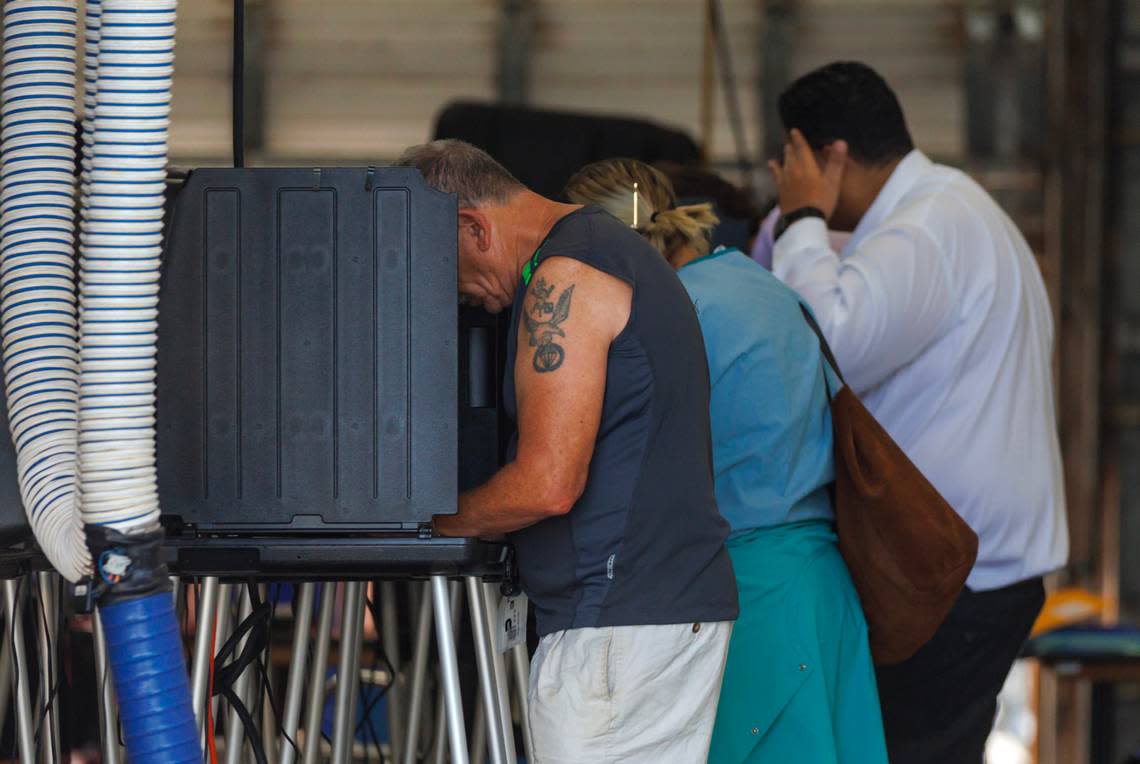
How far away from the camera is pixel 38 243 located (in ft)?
4.15

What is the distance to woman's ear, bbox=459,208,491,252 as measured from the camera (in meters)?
1.62

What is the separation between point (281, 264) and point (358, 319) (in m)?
0.10

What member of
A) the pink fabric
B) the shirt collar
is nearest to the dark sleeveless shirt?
the shirt collar

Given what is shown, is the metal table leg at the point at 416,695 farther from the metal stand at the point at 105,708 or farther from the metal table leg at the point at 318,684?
the metal stand at the point at 105,708

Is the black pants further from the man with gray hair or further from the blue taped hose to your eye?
the blue taped hose

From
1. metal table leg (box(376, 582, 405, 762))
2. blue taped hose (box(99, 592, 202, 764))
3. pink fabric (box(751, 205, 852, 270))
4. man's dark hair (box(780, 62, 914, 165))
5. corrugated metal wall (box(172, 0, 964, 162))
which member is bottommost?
metal table leg (box(376, 582, 405, 762))

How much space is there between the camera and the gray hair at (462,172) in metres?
1.61

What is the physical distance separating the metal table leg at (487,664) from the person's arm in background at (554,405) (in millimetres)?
139

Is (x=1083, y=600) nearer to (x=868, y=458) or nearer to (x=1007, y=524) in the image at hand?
(x=1007, y=524)

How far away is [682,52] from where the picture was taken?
7285mm

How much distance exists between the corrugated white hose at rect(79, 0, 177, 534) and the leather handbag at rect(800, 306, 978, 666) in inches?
45.9

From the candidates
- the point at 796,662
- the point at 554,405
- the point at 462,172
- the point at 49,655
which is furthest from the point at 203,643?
the point at 796,662

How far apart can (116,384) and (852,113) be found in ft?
5.81

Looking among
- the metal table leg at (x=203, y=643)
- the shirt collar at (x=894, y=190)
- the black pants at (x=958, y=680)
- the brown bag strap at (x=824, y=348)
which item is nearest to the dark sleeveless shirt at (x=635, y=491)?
the metal table leg at (x=203, y=643)
